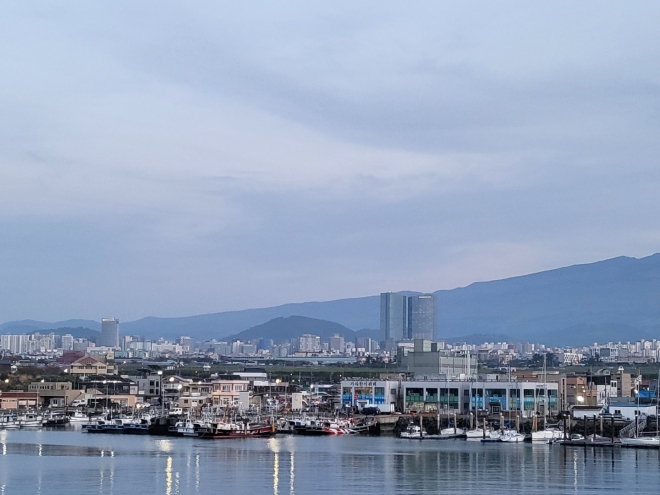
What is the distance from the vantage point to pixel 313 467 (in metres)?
26.5

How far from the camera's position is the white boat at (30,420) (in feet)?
144

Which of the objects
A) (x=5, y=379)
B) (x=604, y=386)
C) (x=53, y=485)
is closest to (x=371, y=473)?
(x=53, y=485)

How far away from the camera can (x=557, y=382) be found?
46.2 m

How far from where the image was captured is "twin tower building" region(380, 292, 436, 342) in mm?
175188

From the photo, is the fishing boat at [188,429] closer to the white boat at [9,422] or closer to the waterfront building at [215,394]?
the white boat at [9,422]

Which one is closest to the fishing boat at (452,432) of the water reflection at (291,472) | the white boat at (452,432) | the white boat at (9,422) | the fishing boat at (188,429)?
the white boat at (452,432)

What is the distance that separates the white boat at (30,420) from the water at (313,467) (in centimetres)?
802

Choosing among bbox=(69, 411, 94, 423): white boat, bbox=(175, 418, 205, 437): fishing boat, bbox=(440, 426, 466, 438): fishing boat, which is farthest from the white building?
bbox=(440, 426, 466, 438): fishing boat

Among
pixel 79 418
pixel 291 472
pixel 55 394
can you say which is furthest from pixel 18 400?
pixel 291 472

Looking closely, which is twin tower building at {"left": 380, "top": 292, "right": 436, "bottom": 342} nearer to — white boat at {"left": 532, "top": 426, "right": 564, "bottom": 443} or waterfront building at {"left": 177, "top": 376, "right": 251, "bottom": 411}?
waterfront building at {"left": 177, "top": 376, "right": 251, "bottom": 411}

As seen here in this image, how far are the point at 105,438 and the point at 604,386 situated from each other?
2240 cm

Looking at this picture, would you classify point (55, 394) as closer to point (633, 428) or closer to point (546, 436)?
point (546, 436)

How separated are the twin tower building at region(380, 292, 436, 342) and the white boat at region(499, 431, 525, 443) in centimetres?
13282

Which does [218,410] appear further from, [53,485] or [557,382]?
[53,485]
